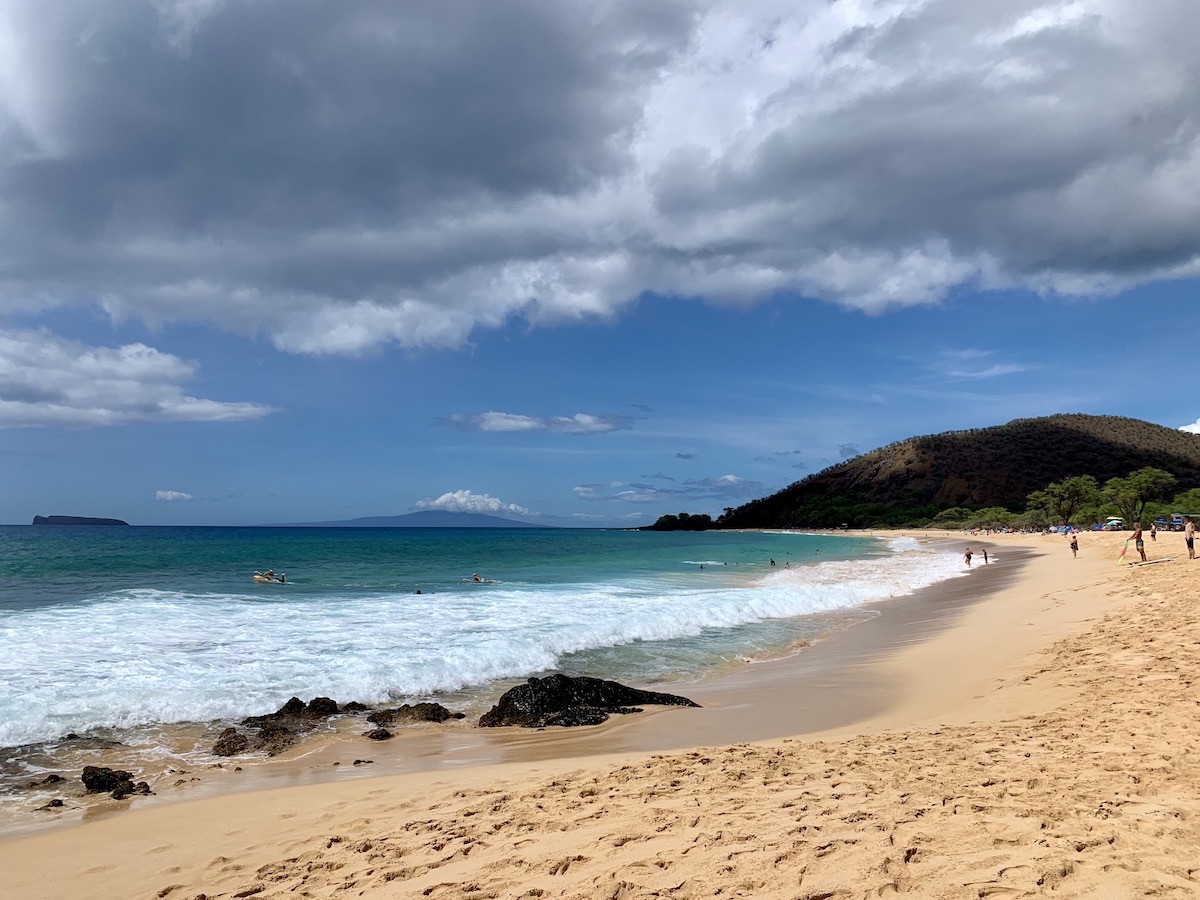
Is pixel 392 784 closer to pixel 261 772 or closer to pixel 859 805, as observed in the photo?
pixel 261 772

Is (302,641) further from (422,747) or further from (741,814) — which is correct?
(741,814)

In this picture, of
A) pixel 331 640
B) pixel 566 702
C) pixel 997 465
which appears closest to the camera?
pixel 566 702

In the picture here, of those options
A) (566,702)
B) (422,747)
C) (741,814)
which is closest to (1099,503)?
(566,702)

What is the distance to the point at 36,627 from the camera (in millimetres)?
16328

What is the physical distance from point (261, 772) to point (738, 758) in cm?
534

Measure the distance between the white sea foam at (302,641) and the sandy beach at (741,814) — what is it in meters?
3.49

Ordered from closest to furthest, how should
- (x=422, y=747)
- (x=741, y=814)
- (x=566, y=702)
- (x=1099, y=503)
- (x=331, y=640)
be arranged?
(x=741, y=814) → (x=422, y=747) → (x=566, y=702) → (x=331, y=640) → (x=1099, y=503)

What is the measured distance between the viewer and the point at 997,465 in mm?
146000

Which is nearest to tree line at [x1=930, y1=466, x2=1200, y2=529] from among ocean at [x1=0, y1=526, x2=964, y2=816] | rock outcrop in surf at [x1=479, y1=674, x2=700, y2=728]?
ocean at [x1=0, y1=526, x2=964, y2=816]

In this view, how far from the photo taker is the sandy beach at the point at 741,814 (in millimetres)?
4016

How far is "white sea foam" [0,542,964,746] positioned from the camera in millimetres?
10297

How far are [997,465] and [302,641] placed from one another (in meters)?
160

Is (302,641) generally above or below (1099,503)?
below

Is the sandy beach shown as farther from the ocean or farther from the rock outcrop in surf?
the ocean
